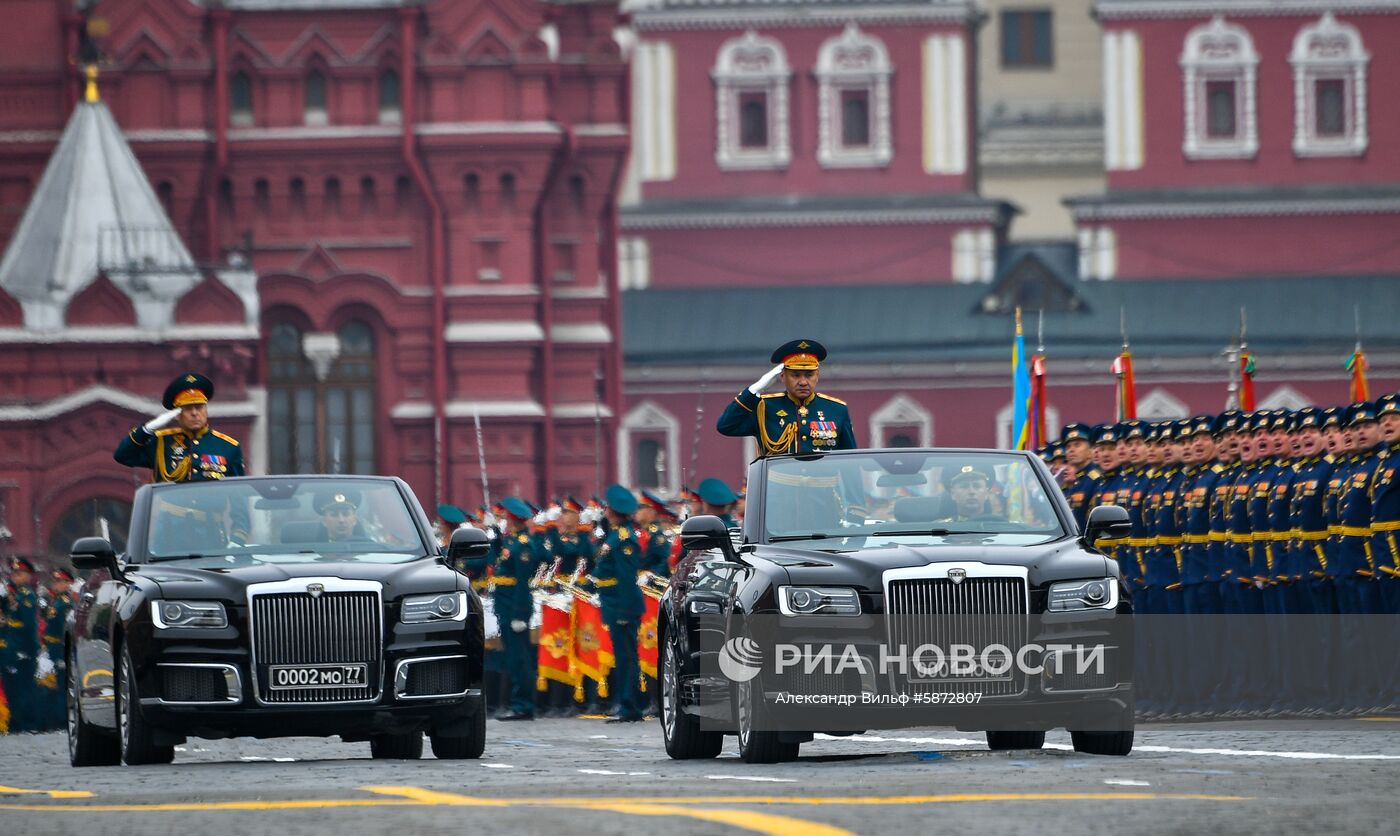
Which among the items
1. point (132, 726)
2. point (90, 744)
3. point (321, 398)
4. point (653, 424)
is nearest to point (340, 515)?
point (132, 726)

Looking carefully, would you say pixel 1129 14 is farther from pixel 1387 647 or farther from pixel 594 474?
pixel 1387 647

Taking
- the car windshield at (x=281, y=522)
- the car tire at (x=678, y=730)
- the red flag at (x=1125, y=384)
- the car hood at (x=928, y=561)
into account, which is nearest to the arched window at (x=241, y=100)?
the red flag at (x=1125, y=384)

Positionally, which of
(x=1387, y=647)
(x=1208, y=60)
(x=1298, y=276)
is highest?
(x=1208, y=60)

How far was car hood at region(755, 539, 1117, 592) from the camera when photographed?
13414 mm

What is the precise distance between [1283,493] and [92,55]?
39.9 m

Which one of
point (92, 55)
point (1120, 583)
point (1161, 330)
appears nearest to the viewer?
point (1120, 583)

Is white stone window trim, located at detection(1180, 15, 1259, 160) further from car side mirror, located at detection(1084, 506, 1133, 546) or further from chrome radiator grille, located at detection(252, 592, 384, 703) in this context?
car side mirror, located at detection(1084, 506, 1133, 546)

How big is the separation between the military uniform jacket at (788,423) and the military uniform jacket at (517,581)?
28.3 feet

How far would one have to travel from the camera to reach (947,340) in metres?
67.3

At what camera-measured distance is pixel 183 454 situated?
17.8m

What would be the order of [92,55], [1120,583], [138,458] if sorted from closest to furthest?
[1120,583]
[138,458]
[92,55]

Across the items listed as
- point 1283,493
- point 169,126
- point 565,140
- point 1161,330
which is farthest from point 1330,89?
point 1283,493

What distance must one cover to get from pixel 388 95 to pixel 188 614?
41.4 meters

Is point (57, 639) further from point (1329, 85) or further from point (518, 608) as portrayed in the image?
point (1329, 85)
